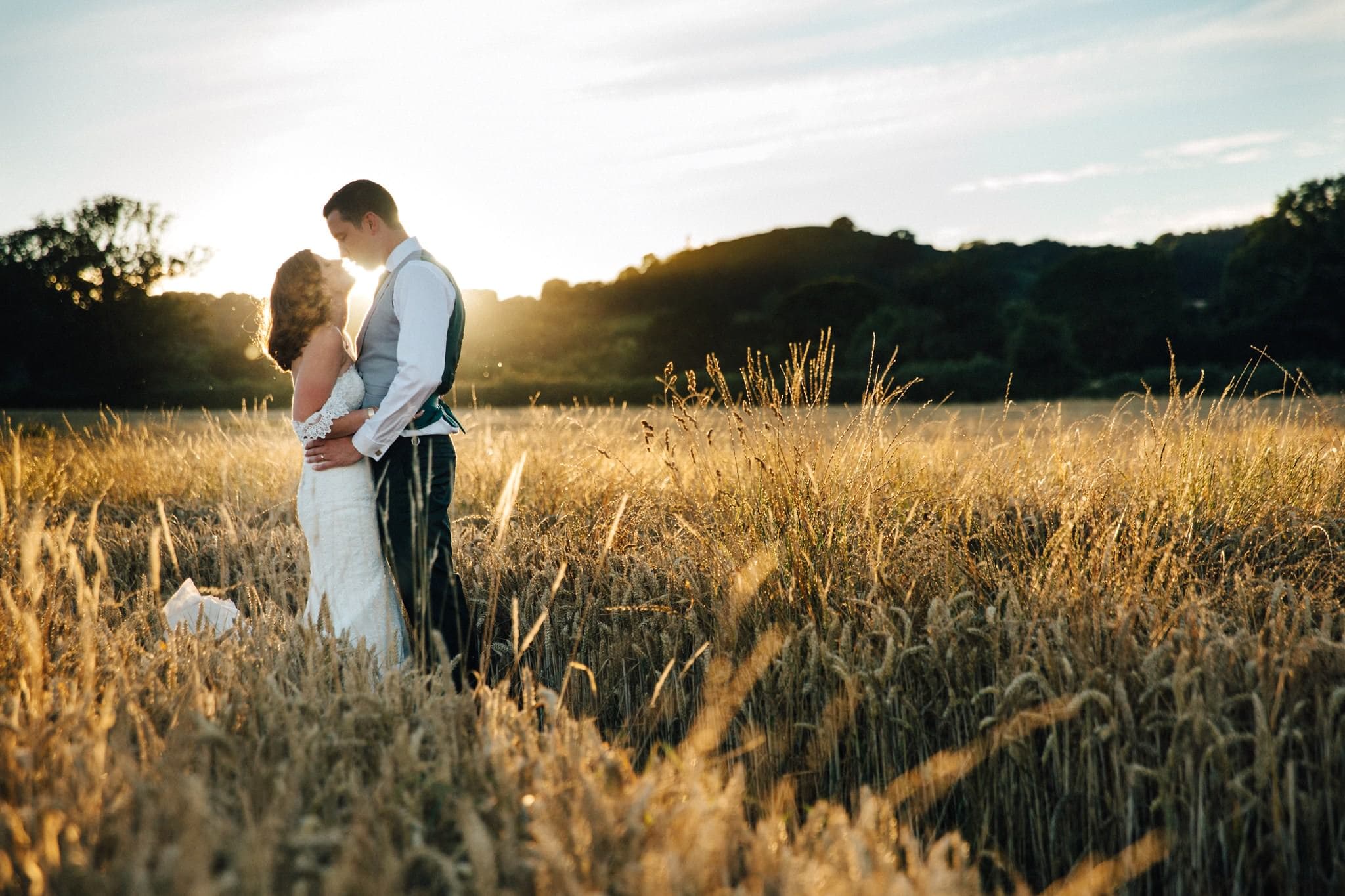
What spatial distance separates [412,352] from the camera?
3248 millimetres

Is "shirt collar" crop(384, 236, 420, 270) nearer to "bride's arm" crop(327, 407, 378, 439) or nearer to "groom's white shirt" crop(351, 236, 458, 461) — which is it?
"groom's white shirt" crop(351, 236, 458, 461)

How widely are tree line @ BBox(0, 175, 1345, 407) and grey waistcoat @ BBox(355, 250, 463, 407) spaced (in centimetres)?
2524

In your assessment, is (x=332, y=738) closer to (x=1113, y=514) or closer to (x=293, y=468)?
(x=1113, y=514)

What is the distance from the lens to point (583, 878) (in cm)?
165

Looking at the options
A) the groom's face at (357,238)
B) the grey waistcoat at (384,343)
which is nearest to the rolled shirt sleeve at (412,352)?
the grey waistcoat at (384,343)

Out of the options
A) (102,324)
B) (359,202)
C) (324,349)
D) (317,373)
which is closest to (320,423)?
(317,373)

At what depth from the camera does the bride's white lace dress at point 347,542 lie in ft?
11.4

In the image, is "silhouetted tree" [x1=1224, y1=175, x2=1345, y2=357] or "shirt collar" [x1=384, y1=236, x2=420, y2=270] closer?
"shirt collar" [x1=384, y1=236, x2=420, y2=270]

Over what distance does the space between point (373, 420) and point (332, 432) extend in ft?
0.77

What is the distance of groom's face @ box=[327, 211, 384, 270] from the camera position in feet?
11.3

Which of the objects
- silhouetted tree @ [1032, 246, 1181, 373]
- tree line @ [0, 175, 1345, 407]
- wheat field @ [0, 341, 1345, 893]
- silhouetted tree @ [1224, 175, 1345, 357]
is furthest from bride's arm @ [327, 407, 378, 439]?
silhouetted tree @ [1224, 175, 1345, 357]

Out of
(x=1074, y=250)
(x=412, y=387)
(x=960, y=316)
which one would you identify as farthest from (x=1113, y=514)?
(x=1074, y=250)

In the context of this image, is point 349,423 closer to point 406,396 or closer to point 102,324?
point 406,396

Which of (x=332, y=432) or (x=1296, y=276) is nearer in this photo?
(x=332, y=432)
